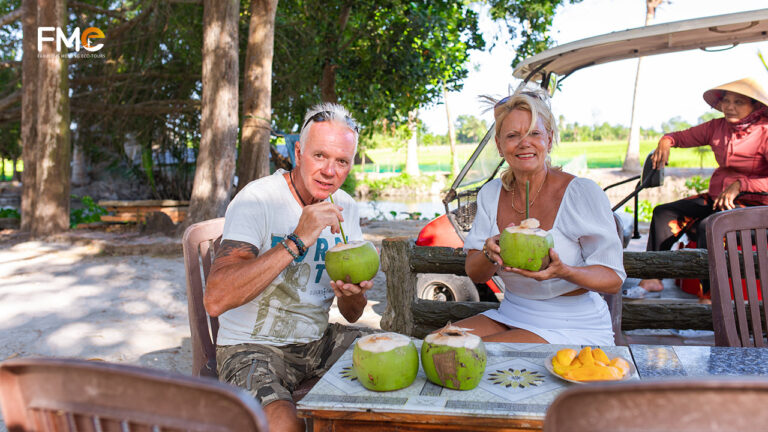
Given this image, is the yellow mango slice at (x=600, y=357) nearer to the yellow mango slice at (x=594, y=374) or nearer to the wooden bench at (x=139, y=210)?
the yellow mango slice at (x=594, y=374)

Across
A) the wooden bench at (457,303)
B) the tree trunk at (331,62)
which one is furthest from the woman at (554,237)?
the tree trunk at (331,62)

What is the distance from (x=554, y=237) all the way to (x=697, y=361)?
3.09ft

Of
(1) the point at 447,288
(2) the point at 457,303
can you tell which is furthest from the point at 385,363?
(1) the point at 447,288

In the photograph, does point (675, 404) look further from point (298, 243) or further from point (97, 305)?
point (97, 305)

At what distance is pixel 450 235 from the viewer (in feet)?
15.3

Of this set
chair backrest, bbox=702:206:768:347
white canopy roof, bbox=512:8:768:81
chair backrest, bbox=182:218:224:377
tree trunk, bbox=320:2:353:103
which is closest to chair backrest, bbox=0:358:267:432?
chair backrest, bbox=182:218:224:377

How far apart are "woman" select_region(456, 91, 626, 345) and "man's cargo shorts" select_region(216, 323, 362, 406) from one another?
58 cm

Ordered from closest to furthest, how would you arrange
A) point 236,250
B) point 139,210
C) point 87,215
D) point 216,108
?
1. point 236,250
2. point 216,108
3. point 139,210
4. point 87,215

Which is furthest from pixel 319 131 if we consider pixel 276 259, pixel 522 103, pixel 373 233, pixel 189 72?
pixel 189 72

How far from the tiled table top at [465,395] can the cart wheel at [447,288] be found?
317cm

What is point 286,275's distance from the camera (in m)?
2.31

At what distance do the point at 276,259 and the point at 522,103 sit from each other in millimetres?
1379

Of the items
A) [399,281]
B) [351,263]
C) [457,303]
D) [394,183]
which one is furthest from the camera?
[394,183]

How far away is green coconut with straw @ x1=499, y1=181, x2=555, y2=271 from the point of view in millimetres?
2018
